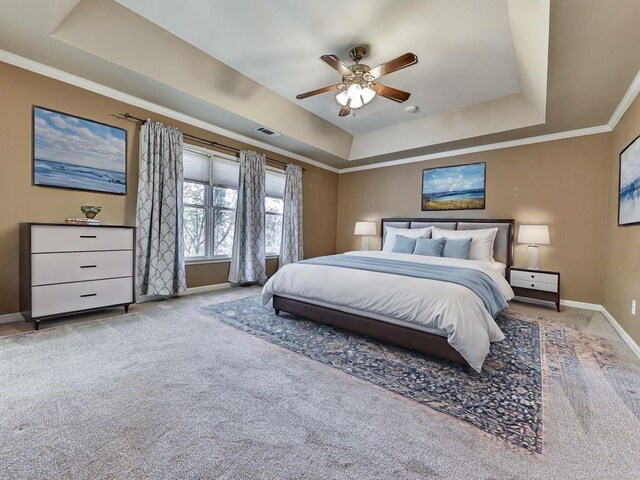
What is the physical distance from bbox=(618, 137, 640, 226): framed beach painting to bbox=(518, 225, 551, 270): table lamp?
2.70ft

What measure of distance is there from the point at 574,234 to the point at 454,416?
12.7ft

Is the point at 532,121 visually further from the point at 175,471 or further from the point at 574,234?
the point at 175,471

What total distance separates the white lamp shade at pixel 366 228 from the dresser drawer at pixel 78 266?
395 cm

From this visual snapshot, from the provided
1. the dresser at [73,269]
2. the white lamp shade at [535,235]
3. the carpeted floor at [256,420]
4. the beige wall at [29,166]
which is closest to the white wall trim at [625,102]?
the white lamp shade at [535,235]

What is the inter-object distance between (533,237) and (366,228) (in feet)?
8.98

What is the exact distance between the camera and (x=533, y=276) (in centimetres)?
387

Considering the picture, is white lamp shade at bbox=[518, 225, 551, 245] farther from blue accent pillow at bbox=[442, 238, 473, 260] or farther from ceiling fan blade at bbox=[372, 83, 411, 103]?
ceiling fan blade at bbox=[372, 83, 411, 103]

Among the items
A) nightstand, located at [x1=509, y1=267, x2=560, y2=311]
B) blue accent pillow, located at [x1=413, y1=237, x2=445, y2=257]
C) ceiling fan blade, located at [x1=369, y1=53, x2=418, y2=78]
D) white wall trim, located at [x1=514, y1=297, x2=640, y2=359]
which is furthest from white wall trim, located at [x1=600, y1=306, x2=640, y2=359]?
ceiling fan blade, located at [x1=369, y1=53, x2=418, y2=78]

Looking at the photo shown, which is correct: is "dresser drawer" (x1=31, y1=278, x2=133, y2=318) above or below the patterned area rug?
above

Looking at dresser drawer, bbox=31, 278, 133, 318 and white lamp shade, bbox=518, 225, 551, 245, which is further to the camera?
white lamp shade, bbox=518, 225, 551, 245

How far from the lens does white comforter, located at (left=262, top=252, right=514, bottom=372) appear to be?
1.98 m

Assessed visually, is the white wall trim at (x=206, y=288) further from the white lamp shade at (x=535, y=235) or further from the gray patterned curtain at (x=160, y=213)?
the white lamp shade at (x=535, y=235)

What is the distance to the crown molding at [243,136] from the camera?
2789mm

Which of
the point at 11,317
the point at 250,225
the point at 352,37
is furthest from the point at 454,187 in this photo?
the point at 11,317
